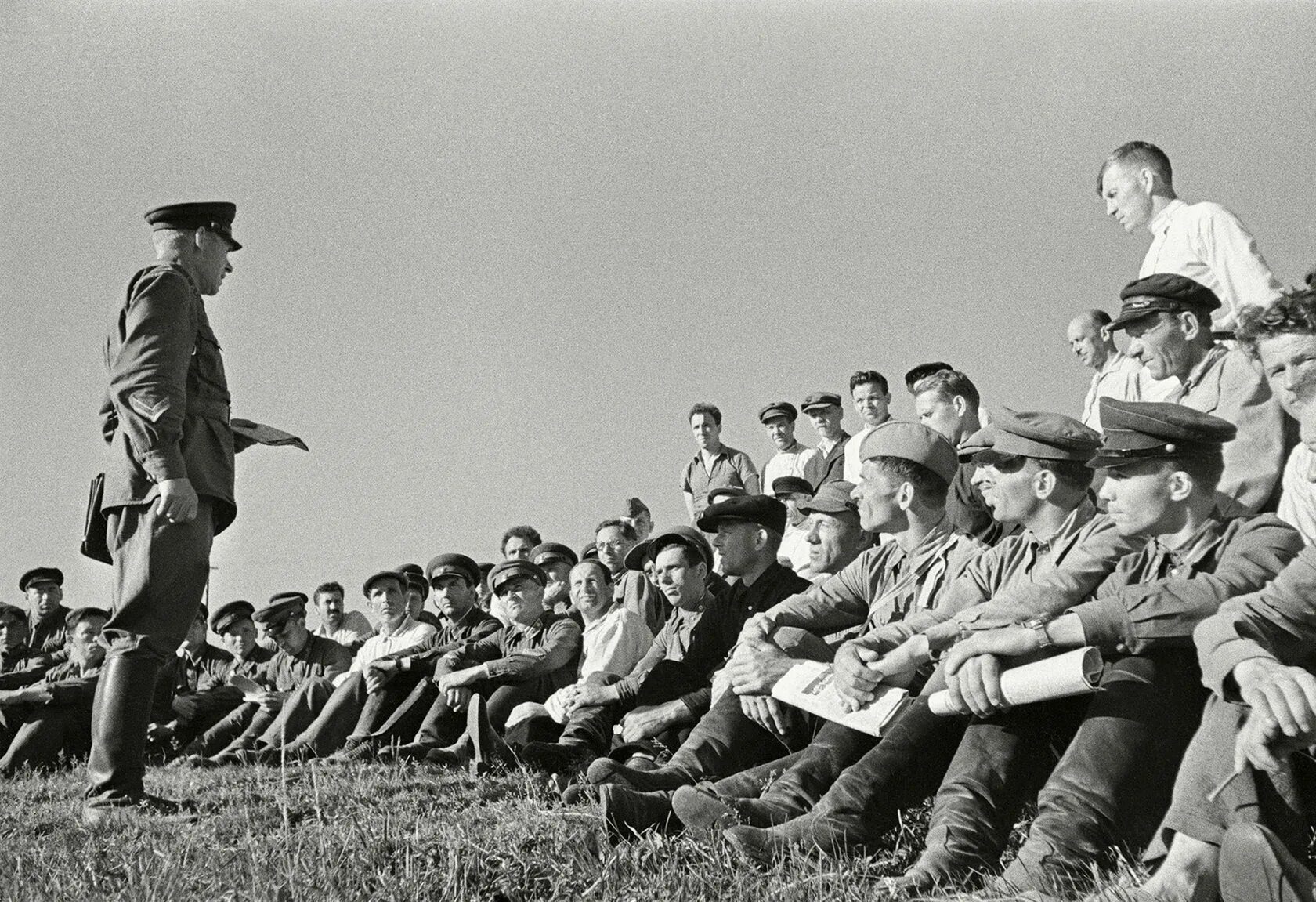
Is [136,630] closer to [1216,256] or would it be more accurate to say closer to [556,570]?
[1216,256]

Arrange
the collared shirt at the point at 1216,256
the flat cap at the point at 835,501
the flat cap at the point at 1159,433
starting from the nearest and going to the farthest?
1. the flat cap at the point at 1159,433
2. the collared shirt at the point at 1216,256
3. the flat cap at the point at 835,501

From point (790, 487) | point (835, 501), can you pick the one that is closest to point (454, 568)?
point (790, 487)

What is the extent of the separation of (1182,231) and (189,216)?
4.68m

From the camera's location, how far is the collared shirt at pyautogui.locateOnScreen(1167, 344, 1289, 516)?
5.24 meters

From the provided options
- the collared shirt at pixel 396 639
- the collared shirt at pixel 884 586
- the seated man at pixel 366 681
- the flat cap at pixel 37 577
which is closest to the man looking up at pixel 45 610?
the flat cap at pixel 37 577

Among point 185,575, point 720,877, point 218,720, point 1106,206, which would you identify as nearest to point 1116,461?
point 720,877

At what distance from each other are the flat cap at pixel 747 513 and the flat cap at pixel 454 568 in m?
3.42

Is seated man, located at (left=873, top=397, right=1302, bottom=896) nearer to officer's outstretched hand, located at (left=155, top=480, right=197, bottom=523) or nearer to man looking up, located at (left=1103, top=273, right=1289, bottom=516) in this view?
man looking up, located at (left=1103, top=273, right=1289, bottom=516)

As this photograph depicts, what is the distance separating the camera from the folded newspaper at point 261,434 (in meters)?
6.44

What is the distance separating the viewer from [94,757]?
5477 millimetres

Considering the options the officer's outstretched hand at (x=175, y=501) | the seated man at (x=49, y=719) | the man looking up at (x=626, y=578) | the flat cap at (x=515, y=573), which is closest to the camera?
the officer's outstretched hand at (x=175, y=501)

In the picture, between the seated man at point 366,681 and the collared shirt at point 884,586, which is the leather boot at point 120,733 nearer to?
the collared shirt at point 884,586

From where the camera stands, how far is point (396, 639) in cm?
1131

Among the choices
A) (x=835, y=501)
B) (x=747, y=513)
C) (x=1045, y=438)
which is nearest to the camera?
(x=1045, y=438)
